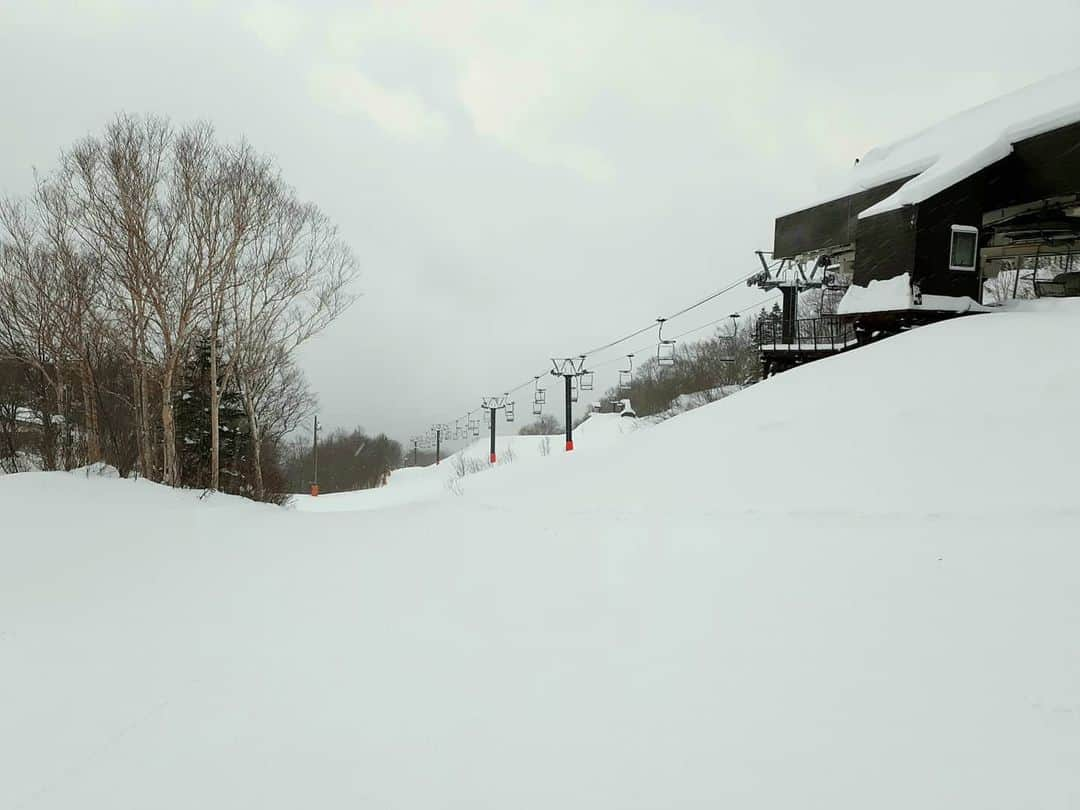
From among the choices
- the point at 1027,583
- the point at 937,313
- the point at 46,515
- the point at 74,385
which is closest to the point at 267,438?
the point at 74,385

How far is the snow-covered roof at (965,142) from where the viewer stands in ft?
38.1

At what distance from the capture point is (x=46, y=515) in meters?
8.02

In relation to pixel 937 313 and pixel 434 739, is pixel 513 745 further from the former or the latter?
pixel 937 313

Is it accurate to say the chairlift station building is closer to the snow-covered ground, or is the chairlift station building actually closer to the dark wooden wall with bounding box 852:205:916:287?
the dark wooden wall with bounding box 852:205:916:287

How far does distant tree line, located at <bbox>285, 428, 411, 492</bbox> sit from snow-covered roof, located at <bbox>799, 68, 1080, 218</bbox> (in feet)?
147

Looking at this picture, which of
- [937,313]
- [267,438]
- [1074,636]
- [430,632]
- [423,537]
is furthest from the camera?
[267,438]

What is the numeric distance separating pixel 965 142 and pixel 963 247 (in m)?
3.03

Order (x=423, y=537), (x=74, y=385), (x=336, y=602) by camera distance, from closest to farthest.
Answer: (x=336, y=602) → (x=423, y=537) → (x=74, y=385)

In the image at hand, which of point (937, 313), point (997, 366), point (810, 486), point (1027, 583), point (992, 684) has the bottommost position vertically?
point (992, 684)

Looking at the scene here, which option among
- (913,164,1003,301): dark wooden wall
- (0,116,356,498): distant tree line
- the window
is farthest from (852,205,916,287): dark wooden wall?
(0,116,356,498): distant tree line

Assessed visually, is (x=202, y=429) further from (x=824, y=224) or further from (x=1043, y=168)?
(x=1043, y=168)

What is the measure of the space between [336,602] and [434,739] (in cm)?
304

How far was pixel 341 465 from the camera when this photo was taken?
66625mm

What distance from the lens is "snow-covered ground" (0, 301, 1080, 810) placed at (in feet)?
9.93
